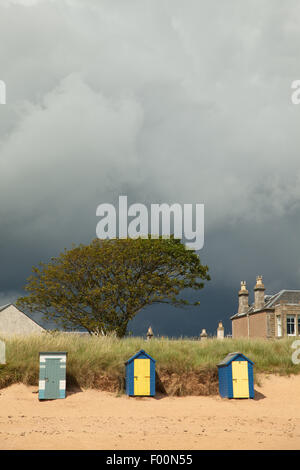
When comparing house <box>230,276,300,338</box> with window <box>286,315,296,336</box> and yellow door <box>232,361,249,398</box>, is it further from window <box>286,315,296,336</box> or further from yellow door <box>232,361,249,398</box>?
yellow door <box>232,361,249,398</box>

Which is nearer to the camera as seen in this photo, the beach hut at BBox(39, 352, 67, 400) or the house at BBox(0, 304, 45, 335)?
the beach hut at BBox(39, 352, 67, 400)

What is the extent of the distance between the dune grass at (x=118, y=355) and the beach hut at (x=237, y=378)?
4.10ft

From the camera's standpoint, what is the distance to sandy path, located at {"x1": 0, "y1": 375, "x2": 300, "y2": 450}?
9367 millimetres

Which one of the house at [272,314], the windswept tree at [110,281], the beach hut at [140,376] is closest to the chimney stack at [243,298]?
the house at [272,314]

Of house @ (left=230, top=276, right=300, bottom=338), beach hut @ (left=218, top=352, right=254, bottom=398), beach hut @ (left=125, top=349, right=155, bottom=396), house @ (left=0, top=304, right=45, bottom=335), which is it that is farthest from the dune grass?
house @ (left=0, top=304, right=45, bottom=335)

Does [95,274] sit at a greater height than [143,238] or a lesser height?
lesser

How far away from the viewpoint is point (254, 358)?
17953mm

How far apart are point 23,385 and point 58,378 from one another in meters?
1.44

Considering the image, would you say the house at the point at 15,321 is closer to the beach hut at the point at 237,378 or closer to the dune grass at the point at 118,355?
the dune grass at the point at 118,355

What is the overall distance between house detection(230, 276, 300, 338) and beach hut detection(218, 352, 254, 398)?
1149 inches

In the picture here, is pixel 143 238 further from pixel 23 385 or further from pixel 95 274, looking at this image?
pixel 23 385

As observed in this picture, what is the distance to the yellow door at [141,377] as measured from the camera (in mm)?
15102

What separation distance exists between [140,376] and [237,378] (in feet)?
10.1
